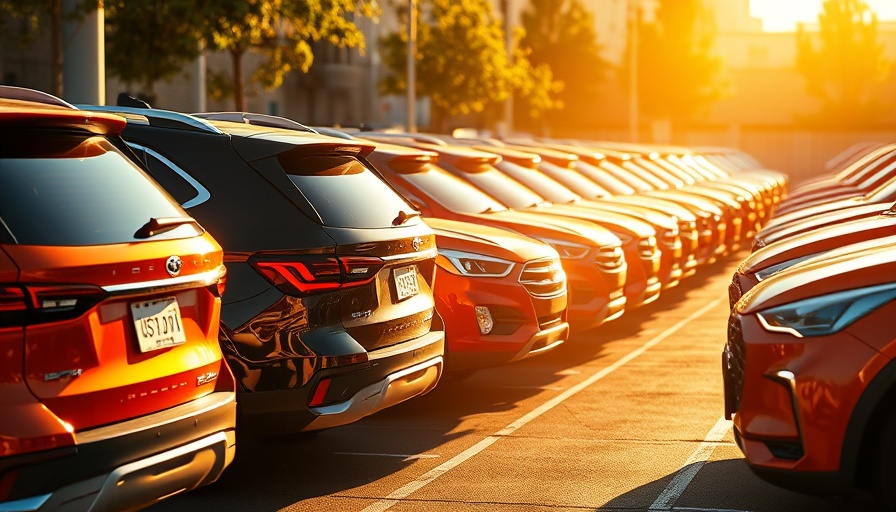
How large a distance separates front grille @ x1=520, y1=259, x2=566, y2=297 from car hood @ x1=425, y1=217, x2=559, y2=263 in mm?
55

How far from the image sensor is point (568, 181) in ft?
54.8

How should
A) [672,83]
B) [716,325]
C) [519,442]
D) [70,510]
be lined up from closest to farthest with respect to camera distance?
[70,510], [519,442], [716,325], [672,83]

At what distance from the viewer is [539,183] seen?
1499 cm

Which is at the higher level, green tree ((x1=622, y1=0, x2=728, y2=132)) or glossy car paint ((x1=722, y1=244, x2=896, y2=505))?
green tree ((x1=622, y1=0, x2=728, y2=132))

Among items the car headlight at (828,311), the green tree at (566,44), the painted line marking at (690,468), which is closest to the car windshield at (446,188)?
the painted line marking at (690,468)

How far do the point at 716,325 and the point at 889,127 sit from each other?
6571cm

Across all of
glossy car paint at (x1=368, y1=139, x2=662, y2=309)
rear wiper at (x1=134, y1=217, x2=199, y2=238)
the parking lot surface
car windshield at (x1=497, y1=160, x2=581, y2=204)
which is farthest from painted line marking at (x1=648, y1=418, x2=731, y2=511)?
car windshield at (x1=497, y1=160, x2=581, y2=204)

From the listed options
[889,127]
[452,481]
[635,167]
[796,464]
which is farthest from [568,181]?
[889,127]

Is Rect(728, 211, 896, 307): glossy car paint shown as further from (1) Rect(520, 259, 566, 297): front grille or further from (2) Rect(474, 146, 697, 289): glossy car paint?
(2) Rect(474, 146, 697, 289): glossy car paint

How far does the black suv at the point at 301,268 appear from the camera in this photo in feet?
22.2

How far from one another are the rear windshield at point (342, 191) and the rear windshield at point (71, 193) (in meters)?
1.68

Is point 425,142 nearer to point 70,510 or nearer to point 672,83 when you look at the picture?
point 70,510

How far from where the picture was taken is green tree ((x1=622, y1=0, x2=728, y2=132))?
239ft

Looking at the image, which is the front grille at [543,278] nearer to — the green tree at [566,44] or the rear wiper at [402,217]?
the rear wiper at [402,217]
